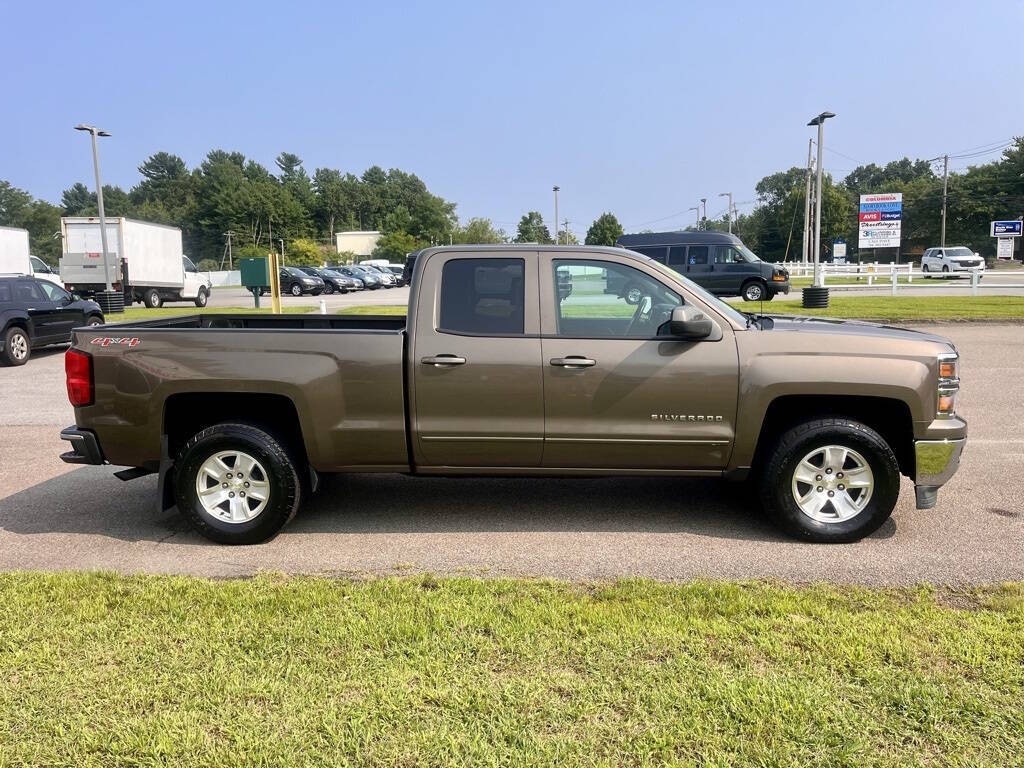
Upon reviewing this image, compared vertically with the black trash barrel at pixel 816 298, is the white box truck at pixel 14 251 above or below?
above

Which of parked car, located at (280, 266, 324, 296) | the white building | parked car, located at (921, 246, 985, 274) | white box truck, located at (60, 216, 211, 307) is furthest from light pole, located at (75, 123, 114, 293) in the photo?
the white building

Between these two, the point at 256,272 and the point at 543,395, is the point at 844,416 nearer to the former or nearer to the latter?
the point at 543,395

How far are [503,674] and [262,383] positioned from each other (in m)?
2.55

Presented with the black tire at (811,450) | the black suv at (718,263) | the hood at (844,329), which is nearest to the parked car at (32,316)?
the hood at (844,329)

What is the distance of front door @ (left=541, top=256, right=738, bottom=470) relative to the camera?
191 inches

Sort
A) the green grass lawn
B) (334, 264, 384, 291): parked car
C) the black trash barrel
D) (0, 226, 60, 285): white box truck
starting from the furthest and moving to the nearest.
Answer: (334, 264, 384, 291): parked car < (0, 226, 60, 285): white box truck < the black trash barrel < the green grass lawn

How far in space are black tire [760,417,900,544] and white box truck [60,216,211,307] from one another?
93.6 ft

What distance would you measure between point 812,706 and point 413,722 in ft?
4.93

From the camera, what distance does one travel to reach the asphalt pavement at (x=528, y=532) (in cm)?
454

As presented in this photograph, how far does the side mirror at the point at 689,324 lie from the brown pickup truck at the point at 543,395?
1cm

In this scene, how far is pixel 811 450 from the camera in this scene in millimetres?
4879

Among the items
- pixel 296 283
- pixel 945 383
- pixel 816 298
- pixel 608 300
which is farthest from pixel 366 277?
pixel 945 383

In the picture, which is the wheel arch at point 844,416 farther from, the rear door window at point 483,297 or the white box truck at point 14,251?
the white box truck at point 14,251

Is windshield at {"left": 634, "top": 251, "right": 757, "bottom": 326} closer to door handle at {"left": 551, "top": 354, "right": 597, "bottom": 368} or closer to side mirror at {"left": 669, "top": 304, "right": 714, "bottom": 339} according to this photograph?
side mirror at {"left": 669, "top": 304, "right": 714, "bottom": 339}
